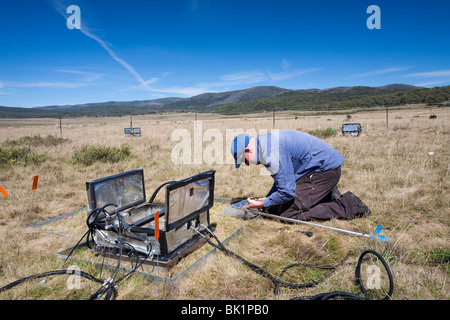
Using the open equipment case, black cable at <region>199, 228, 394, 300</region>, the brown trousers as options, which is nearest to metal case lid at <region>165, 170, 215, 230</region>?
the open equipment case

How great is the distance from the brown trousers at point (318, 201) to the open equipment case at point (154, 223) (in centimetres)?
147

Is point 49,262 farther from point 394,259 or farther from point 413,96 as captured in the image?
point 413,96

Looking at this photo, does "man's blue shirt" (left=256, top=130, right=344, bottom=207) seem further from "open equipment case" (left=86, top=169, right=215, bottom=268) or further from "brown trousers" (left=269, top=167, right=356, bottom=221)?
"open equipment case" (left=86, top=169, right=215, bottom=268)

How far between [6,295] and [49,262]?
62cm

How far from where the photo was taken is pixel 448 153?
26.9 feet

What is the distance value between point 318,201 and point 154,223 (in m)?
2.54

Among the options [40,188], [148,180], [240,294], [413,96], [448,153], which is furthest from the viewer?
[413,96]

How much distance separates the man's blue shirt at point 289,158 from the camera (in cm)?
368

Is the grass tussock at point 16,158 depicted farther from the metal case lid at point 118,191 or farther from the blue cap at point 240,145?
the blue cap at point 240,145

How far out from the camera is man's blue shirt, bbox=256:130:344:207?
3680 mm

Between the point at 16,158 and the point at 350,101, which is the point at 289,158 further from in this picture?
the point at 350,101

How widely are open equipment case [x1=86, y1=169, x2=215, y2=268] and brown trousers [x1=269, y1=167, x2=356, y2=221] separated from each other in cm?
147
